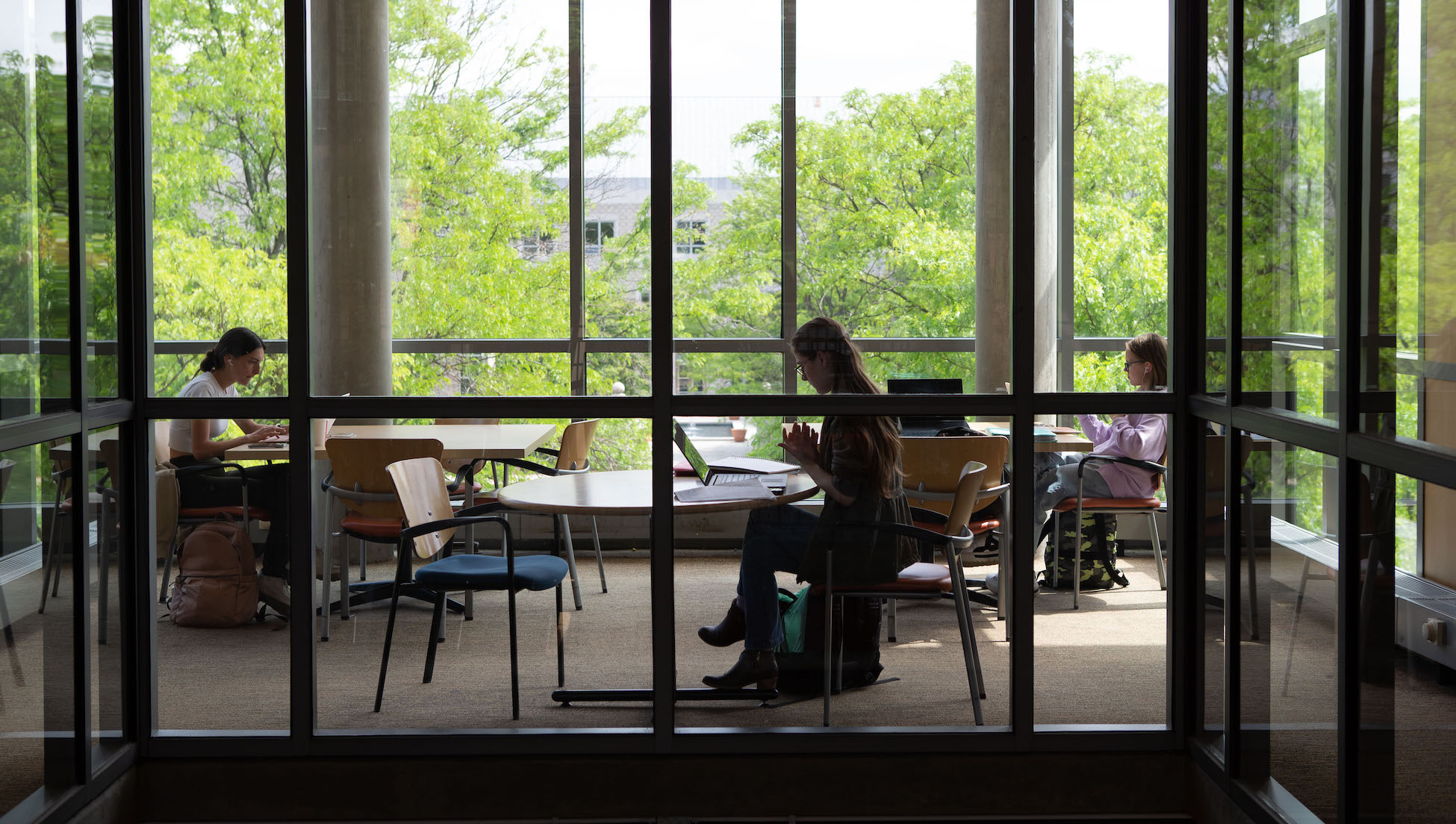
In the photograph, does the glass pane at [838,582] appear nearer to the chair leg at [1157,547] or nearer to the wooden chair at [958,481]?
the wooden chair at [958,481]

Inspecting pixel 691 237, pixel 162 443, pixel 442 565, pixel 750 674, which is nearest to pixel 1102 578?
pixel 750 674

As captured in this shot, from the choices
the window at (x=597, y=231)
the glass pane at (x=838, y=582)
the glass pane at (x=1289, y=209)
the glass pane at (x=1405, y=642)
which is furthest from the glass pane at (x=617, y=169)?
the glass pane at (x=1405, y=642)

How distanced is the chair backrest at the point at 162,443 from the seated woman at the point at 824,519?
1.66 metres

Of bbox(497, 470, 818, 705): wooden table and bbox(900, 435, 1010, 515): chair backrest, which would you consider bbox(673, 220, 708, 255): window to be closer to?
bbox(497, 470, 818, 705): wooden table

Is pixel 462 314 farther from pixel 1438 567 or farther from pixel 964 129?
pixel 1438 567

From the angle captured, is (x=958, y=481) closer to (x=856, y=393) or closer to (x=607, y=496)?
(x=856, y=393)

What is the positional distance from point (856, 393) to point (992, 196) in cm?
70

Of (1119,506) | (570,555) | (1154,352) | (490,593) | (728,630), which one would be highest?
(1154,352)

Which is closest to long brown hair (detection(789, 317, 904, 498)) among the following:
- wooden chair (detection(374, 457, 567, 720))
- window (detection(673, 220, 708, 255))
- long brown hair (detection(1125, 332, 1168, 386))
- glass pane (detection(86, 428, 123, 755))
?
window (detection(673, 220, 708, 255))

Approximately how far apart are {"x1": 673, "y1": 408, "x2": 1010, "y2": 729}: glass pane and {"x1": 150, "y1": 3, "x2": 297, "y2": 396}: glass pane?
131cm

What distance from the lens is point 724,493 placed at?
3508 mm

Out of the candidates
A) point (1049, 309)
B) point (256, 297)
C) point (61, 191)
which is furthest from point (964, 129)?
point (61, 191)

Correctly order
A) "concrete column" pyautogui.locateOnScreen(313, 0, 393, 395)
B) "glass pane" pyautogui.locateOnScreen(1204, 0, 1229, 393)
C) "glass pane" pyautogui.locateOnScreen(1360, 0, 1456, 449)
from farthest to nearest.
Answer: "concrete column" pyautogui.locateOnScreen(313, 0, 393, 395) → "glass pane" pyautogui.locateOnScreen(1204, 0, 1229, 393) → "glass pane" pyautogui.locateOnScreen(1360, 0, 1456, 449)

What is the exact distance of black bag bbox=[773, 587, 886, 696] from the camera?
3574mm
